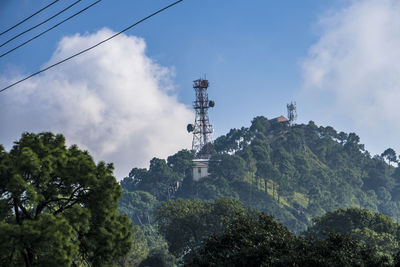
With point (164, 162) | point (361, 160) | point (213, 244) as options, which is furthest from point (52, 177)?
point (361, 160)

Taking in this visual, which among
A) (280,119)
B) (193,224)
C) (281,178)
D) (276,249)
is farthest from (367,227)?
(280,119)

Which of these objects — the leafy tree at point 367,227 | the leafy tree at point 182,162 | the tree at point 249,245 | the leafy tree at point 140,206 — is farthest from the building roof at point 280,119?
the tree at point 249,245

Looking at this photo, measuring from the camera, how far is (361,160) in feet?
608

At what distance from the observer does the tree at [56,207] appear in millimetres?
20203

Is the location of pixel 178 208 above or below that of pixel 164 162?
below

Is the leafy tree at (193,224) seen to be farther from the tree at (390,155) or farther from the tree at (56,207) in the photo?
the tree at (390,155)

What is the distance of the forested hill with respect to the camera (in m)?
144

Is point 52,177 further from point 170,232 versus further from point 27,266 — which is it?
point 170,232

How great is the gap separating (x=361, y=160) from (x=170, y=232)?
13390cm

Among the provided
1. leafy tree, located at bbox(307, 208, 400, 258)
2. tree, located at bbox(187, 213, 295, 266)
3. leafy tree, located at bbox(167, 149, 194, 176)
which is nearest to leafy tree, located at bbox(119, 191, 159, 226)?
leafy tree, located at bbox(167, 149, 194, 176)

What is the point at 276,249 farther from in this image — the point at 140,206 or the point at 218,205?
the point at 140,206

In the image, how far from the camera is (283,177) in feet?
486

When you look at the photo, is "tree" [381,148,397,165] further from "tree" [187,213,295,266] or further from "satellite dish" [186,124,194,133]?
"tree" [187,213,295,266]

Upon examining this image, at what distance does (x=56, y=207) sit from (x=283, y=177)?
129m
